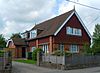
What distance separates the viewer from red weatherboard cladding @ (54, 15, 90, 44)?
3784 centimetres

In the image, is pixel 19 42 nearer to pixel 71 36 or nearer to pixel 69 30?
pixel 69 30

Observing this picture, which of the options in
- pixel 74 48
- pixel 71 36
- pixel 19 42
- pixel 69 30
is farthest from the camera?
pixel 19 42

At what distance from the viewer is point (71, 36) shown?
129ft

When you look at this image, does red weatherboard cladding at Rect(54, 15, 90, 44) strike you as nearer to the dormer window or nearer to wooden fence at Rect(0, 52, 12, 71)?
the dormer window

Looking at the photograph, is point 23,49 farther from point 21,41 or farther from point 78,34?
point 78,34

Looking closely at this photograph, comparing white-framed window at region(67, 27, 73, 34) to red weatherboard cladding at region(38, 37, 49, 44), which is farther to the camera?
white-framed window at region(67, 27, 73, 34)

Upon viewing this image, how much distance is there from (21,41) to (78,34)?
13.1 m

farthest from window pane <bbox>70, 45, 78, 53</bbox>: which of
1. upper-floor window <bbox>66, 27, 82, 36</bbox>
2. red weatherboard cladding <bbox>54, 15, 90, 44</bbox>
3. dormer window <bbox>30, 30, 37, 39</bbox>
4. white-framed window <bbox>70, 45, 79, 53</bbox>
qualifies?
dormer window <bbox>30, 30, 37, 39</bbox>

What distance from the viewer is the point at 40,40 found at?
136ft

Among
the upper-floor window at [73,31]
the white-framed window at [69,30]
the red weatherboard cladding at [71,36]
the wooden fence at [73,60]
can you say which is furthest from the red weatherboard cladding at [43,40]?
the wooden fence at [73,60]

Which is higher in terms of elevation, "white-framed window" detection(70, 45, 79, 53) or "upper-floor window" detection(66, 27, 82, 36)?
"upper-floor window" detection(66, 27, 82, 36)

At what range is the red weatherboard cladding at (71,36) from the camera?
37.8 metres

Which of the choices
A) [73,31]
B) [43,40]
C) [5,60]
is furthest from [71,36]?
[5,60]

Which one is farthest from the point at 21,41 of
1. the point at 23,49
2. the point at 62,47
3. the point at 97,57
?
the point at 97,57
